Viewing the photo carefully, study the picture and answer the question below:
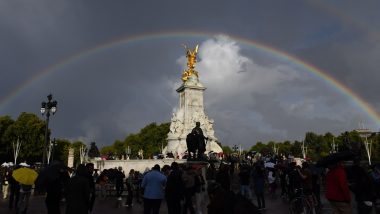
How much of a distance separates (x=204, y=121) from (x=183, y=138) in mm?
5120

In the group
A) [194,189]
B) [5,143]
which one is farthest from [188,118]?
[194,189]

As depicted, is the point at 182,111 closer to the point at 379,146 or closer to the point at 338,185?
the point at 379,146

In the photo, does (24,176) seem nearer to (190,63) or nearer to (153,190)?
(153,190)

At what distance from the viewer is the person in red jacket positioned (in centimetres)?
718

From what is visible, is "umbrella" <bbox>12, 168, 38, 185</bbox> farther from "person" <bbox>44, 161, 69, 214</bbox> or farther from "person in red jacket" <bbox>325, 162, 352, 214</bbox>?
"person in red jacket" <bbox>325, 162, 352, 214</bbox>

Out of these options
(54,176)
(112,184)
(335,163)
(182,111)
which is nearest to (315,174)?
(335,163)

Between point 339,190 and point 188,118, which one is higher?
point 188,118

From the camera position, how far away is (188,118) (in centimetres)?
6075

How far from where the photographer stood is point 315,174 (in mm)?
13672

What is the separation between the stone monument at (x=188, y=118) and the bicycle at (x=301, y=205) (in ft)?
148

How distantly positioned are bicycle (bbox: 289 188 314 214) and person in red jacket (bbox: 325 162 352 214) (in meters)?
Result: 3.42

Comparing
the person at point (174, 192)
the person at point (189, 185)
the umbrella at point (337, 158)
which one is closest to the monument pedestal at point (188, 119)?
the person at point (189, 185)

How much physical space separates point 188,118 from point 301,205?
4980 cm

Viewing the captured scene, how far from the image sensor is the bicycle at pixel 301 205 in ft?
35.1
